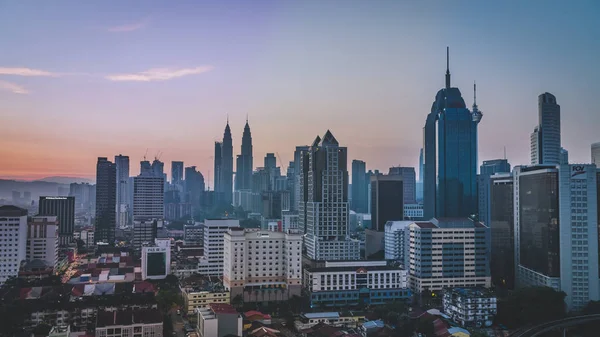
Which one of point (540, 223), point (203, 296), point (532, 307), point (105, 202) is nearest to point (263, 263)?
point (203, 296)

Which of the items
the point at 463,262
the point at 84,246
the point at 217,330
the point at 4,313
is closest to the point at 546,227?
the point at 463,262

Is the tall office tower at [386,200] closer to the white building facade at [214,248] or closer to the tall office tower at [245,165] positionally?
the white building facade at [214,248]

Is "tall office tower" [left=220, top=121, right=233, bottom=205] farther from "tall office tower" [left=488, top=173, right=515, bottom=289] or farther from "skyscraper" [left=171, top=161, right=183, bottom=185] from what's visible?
"tall office tower" [left=488, top=173, right=515, bottom=289]

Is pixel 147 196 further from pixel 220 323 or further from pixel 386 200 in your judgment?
pixel 220 323

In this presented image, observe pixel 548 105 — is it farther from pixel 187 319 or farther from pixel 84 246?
pixel 84 246

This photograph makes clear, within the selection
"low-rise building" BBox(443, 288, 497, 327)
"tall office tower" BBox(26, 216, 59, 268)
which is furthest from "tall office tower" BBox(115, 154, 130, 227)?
"low-rise building" BBox(443, 288, 497, 327)
